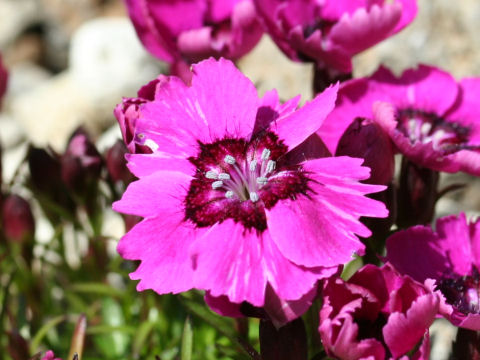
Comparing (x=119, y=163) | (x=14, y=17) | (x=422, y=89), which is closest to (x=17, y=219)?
(x=119, y=163)

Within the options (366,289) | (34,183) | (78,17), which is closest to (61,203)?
(34,183)

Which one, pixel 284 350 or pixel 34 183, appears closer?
pixel 284 350

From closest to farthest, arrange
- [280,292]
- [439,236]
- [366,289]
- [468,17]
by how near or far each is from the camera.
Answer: [280,292] < [366,289] < [439,236] < [468,17]

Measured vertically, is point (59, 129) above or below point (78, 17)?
below

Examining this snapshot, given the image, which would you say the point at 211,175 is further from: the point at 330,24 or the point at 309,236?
the point at 330,24

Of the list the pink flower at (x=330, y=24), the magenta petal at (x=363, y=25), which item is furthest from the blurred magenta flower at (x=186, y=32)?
the magenta petal at (x=363, y=25)

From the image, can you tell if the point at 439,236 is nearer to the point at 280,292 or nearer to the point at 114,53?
the point at 280,292
